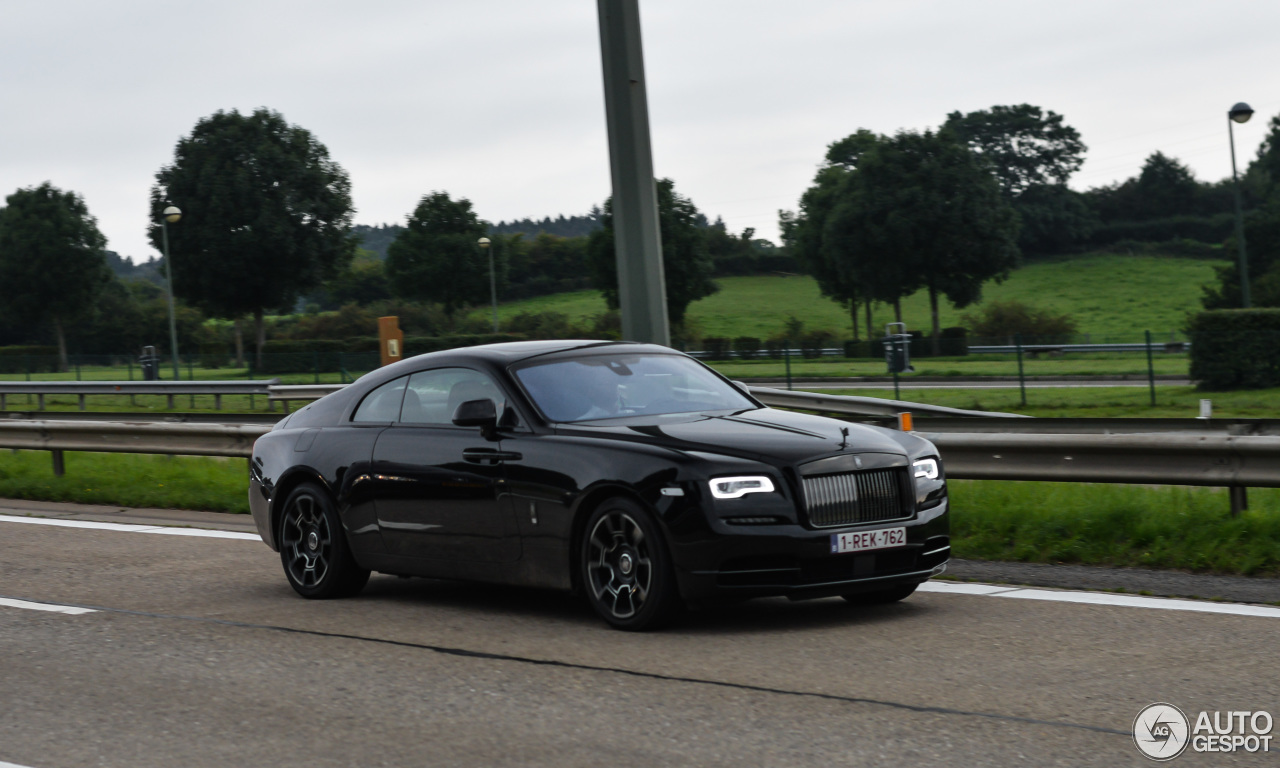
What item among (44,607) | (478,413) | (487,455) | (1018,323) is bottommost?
(44,607)

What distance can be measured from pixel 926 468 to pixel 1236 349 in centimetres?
2130

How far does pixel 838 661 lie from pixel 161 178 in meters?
65.6

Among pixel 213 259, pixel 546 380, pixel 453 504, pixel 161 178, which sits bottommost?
pixel 453 504

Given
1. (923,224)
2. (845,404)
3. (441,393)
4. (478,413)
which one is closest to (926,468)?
(478,413)

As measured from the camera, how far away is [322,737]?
502 centimetres

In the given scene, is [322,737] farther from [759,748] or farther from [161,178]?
[161,178]

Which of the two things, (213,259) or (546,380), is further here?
(213,259)

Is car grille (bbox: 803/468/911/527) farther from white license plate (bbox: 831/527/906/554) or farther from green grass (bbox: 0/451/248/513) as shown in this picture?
green grass (bbox: 0/451/248/513)

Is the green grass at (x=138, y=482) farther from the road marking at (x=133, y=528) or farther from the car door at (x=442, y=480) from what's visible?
the car door at (x=442, y=480)

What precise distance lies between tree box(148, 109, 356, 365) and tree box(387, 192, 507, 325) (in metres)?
3.13

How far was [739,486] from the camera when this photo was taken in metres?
6.31

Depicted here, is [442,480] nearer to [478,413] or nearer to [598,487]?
[478,413]

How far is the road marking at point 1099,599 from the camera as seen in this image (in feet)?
21.9

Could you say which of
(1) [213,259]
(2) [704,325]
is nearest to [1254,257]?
(2) [704,325]
